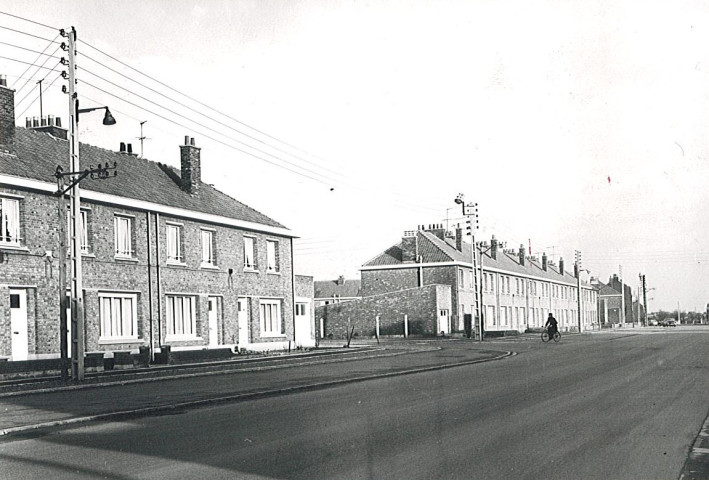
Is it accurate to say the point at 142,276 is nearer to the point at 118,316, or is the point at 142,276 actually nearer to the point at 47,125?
the point at 118,316

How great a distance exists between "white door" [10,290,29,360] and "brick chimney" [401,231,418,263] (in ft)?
151

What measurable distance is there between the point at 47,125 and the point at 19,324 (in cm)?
963

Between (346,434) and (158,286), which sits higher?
(158,286)

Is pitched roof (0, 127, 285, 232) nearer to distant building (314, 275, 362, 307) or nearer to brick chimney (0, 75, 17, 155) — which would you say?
brick chimney (0, 75, 17, 155)

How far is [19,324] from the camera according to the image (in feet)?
84.3

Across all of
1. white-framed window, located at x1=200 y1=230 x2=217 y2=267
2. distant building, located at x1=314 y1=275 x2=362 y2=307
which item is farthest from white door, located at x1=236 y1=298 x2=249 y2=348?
distant building, located at x1=314 y1=275 x2=362 y2=307

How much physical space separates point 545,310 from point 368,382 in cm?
7938

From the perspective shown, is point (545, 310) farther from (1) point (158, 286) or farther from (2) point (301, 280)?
(1) point (158, 286)

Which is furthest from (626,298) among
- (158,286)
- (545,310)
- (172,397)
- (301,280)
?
(172,397)

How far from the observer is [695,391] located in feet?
54.7

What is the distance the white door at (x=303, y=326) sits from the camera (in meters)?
43.5

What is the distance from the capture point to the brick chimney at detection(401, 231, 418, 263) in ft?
228

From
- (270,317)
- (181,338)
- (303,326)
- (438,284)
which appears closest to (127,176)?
(181,338)

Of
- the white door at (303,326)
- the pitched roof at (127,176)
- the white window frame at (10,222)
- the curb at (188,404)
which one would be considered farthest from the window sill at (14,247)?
the white door at (303,326)
